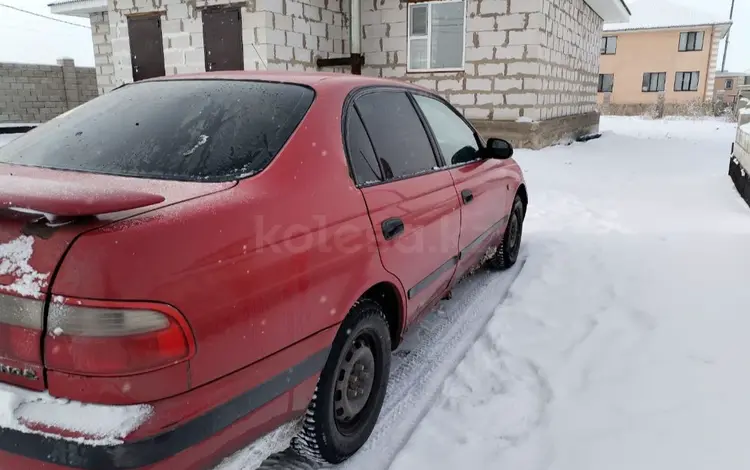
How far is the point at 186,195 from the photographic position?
171 cm

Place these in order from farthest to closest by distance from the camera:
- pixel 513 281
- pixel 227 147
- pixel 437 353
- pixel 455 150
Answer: pixel 513 281 < pixel 455 150 < pixel 437 353 < pixel 227 147

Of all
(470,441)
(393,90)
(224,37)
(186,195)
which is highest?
(224,37)

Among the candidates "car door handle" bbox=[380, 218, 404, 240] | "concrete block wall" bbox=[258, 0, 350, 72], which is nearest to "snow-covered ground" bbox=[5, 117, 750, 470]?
"car door handle" bbox=[380, 218, 404, 240]

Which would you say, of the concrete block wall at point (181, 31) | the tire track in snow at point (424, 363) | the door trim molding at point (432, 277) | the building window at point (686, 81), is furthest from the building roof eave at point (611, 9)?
the building window at point (686, 81)

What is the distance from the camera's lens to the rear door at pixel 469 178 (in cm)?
338

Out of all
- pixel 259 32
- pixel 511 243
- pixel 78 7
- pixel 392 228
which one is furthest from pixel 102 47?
pixel 392 228

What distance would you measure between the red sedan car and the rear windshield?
1 centimetres

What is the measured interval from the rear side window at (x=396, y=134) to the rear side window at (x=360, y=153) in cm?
6

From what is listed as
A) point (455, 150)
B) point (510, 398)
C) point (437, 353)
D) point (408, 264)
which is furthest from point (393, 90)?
point (510, 398)

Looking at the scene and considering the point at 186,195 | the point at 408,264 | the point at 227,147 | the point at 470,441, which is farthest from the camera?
the point at 408,264

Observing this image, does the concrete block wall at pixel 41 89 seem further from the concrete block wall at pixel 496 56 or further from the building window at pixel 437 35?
the building window at pixel 437 35

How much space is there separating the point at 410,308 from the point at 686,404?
57.8 inches

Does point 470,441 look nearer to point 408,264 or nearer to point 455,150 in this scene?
point 408,264

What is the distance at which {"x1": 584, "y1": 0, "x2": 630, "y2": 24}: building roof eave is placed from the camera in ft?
48.9
